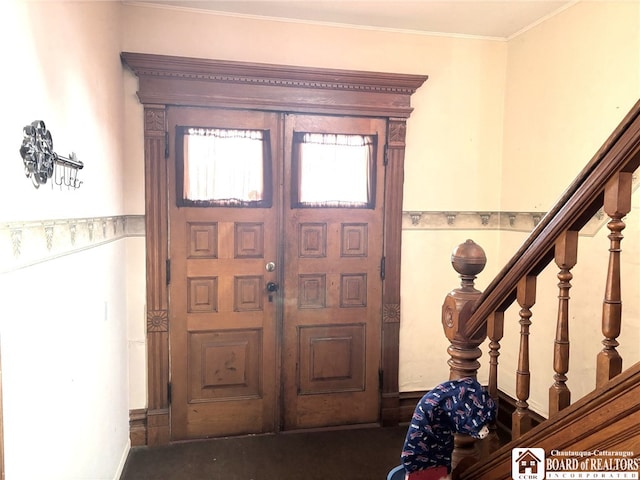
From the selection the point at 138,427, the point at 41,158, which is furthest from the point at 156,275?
the point at 41,158

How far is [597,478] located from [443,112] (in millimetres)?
2551

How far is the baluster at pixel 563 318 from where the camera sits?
1120 mm

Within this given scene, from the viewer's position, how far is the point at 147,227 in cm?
274

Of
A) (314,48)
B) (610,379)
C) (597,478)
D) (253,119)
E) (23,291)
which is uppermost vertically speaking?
(314,48)

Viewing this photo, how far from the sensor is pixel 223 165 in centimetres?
283

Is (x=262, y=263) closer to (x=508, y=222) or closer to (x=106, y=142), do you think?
(x=106, y=142)

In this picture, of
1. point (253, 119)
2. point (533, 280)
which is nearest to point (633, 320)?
point (533, 280)

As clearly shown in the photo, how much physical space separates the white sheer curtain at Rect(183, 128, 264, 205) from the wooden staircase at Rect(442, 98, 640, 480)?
1.71 m

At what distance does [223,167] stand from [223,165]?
13 mm

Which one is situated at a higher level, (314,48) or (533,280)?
(314,48)

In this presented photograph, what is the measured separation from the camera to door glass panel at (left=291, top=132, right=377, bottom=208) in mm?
2932

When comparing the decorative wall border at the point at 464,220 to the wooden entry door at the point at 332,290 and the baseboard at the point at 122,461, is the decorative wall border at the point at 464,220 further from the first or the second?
the baseboard at the point at 122,461

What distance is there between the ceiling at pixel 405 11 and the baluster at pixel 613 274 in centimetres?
206

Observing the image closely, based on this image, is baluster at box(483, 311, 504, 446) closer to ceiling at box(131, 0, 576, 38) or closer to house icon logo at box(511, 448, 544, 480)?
house icon logo at box(511, 448, 544, 480)
